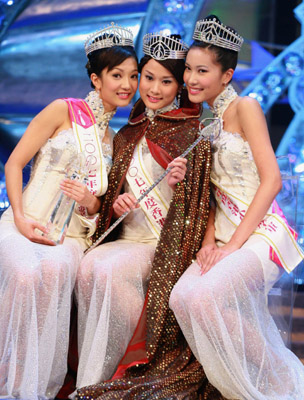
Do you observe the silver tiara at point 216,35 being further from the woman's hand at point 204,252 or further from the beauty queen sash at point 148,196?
the woman's hand at point 204,252

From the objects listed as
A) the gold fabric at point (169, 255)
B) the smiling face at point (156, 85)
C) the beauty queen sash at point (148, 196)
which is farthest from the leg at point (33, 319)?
the smiling face at point (156, 85)

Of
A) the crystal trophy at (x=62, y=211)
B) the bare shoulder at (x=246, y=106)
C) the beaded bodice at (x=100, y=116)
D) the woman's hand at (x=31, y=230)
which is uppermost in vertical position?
the bare shoulder at (x=246, y=106)

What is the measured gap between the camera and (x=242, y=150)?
2479 millimetres

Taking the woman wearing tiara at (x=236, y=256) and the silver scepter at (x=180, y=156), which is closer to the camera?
the woman wearing tiara at (x=236, y=256)

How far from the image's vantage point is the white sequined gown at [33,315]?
2.08 meters

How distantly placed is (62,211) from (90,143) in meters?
0.42

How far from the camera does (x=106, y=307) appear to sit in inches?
88.0

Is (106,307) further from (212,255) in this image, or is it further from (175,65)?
(175,65)

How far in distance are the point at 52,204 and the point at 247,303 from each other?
2.76 ft

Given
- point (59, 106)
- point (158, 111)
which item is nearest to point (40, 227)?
point (59, 106)

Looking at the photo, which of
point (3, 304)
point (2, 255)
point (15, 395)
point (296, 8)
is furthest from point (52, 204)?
point (296, 8)

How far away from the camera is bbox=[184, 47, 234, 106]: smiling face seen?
8.30ft

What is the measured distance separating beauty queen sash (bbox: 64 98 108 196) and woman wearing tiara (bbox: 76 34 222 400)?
0.06m

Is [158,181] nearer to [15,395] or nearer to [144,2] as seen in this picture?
[15,395]
